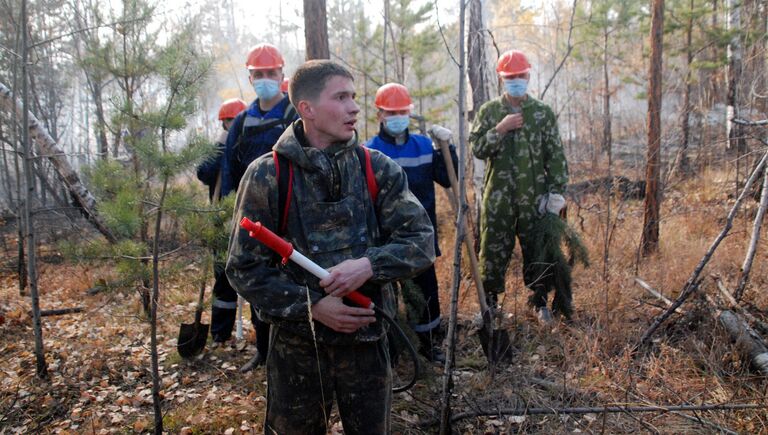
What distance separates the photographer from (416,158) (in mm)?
4363

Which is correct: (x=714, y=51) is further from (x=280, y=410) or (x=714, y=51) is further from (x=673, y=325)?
(x=280, y=410)

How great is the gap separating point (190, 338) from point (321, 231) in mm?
3071

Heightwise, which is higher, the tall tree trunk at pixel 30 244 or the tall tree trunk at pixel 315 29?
the tall tree trunk at pixel 315 29

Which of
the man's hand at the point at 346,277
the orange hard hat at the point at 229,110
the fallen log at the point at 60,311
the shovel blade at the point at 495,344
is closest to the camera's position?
the man's hand at the point at 346,277

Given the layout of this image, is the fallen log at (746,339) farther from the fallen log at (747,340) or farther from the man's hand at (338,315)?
the man's hand at (338,315)

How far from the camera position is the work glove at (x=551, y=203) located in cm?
458

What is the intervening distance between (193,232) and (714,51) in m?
13.4

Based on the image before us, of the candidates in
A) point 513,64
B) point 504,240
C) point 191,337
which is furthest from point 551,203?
point 191,337

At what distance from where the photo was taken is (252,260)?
198 cm

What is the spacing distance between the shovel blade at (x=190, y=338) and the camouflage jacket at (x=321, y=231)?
109 inches

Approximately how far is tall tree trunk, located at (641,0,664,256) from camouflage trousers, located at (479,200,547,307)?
73.6 inches

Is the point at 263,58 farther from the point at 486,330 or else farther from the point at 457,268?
the point at 486,330

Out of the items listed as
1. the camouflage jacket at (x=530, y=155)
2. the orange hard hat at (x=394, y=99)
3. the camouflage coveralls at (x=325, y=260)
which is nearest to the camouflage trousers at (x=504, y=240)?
the camouflage jacket at (x=530, y=155)

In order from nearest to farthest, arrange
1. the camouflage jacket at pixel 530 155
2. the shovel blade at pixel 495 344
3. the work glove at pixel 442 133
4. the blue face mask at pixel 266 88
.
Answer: the shovel blade at pixel 495 344 → the work glove at pixel 442 133 → the blue face mask at pixel 266 88 → the camouflage jacket at pixel 530 155
